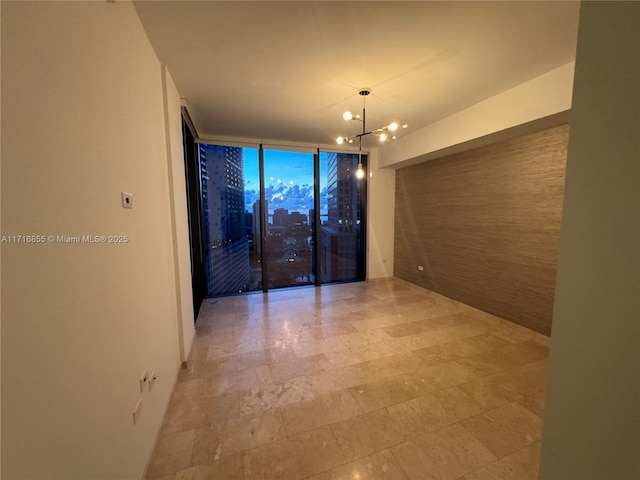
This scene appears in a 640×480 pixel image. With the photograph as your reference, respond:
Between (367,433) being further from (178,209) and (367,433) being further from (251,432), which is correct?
(178,209)

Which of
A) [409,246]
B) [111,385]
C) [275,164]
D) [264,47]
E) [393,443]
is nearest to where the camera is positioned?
[111,385]

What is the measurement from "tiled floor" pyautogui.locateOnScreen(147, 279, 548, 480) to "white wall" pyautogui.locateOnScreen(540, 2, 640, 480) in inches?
42.6

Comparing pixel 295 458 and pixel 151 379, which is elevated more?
pixel 151 379

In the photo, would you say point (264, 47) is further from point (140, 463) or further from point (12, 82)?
point (140, 463)

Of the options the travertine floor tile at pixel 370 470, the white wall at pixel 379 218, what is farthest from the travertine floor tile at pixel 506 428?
the white wall at pixel 379 218

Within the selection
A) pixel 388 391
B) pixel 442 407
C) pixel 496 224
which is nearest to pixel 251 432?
pixel 388 391

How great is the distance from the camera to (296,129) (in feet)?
12.7

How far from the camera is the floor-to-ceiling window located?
173 inches

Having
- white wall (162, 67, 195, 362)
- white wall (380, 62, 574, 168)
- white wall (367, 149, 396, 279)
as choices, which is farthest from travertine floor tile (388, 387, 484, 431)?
white wall (367, 149, 396, 279)

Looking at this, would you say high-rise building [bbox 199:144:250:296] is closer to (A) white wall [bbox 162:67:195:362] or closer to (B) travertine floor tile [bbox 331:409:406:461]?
(A) white wall [bbox 162:67:195:362]

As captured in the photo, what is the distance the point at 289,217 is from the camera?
484 centimetres

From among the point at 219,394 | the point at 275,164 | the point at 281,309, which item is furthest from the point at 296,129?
the point at 219,394

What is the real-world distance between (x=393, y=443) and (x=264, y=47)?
10.2ft

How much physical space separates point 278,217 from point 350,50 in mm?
3149
